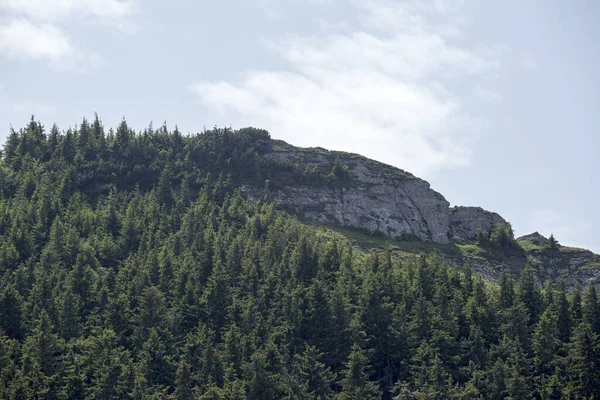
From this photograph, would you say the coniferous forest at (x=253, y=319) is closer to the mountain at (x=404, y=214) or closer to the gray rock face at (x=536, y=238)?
the mountain at (x=404, y=214)

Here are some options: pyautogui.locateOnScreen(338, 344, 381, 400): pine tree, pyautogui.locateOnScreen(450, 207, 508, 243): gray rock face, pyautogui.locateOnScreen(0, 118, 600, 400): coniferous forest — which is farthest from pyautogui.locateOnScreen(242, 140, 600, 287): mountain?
pyautogui.locateOnScreen(338, 344, 381, 400): pine tree

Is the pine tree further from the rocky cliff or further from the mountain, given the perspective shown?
the rocky cliff

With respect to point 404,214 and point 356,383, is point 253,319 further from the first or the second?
point 404,214

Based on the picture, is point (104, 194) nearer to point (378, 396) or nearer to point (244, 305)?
point (244, 305)

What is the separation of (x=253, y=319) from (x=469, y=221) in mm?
87035

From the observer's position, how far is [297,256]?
119188mm

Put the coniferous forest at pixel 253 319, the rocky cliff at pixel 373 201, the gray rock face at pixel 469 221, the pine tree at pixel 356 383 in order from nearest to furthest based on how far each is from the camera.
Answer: the pine tree at pixel 356 383 < the coniferous forest at pixel 253 319 < the rocky cliff at pixel 373 201 < the gray rock face at pixel 469 221

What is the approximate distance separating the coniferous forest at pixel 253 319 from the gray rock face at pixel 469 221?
132 ft

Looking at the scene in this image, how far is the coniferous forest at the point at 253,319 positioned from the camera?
91438mm

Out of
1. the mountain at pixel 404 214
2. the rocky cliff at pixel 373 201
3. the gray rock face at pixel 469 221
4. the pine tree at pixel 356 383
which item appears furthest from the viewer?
the gray rock face at pixel 469 221

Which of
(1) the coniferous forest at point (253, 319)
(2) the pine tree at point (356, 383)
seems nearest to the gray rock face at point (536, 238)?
(1) the coniferous forest at point (253, 319)

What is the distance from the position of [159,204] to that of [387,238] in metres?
50.2

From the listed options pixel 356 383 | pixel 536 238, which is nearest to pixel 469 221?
pixel 536 238

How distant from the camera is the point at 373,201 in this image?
174125 millimetres
